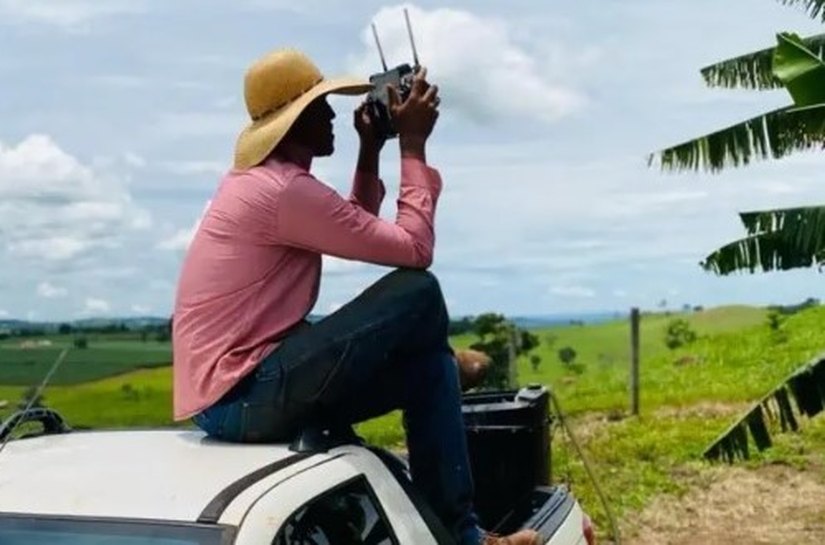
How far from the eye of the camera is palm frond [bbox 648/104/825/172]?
1091 cm

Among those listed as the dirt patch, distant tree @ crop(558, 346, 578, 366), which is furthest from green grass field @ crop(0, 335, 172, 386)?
distant tree @ crop(558, 346, 578, 366)

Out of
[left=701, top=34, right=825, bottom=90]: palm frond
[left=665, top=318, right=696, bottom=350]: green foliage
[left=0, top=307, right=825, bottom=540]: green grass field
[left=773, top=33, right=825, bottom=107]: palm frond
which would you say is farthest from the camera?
[left=665, top=318, right=696, bottom=350]: green foliage

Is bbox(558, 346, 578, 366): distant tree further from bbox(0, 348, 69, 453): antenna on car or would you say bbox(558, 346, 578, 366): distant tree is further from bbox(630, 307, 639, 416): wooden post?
bbox(0, 348, 69, 453): antenna on car

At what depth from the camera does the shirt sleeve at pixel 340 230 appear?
12.3 feet

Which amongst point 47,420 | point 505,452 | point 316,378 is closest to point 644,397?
point 505,452

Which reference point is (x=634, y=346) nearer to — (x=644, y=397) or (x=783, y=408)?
(x=644, y=397)

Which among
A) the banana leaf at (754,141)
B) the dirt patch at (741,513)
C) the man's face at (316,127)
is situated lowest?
the dirt patch at (741,513)

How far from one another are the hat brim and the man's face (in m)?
0.04

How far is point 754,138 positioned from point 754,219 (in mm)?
977

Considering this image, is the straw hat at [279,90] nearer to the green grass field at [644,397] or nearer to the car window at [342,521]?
the green grass field at [644,397]

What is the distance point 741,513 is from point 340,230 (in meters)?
7.91

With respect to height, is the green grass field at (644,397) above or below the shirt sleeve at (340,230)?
below

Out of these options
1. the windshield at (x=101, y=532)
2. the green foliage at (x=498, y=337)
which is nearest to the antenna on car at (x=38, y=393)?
the windshield at (x=101, y=532)

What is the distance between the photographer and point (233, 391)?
3.73 m
